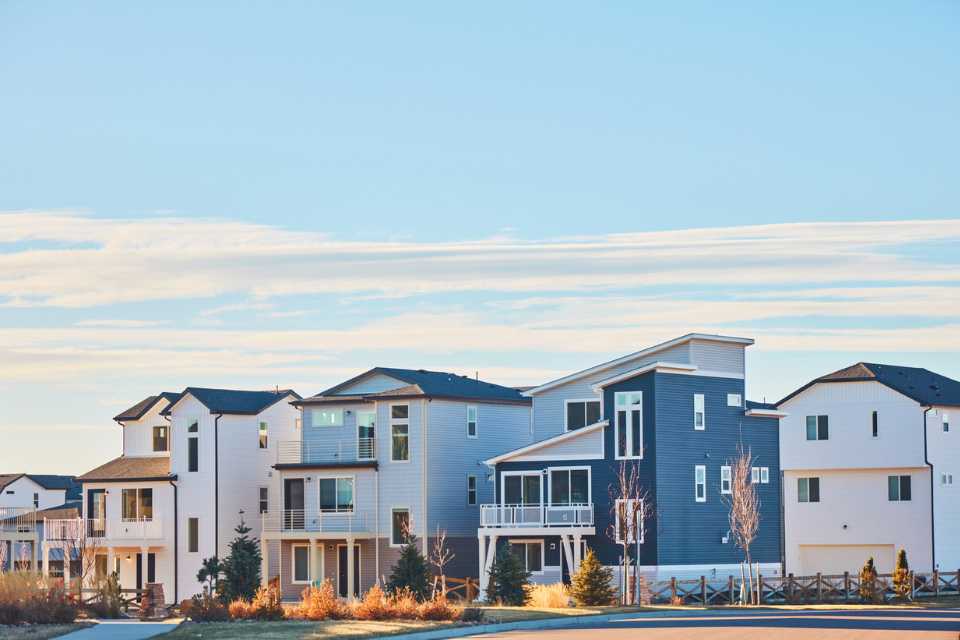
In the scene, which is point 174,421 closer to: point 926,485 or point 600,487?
point 600,487

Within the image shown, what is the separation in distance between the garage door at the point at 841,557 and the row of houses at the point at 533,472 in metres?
0.09

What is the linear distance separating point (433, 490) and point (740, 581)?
13345 mm

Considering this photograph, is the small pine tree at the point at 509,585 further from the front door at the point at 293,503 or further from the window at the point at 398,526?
the front door at the point at 293,503

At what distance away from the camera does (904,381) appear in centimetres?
7556

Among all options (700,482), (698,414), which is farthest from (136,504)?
(698,414)

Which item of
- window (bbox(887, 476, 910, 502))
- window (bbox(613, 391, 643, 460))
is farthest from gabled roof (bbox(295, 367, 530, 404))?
window (bbox(887, 476, 910, 502))

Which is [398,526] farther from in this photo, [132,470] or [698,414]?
[132,470]

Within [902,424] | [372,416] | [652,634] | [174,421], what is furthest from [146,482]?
[652,634]

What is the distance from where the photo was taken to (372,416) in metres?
70.3

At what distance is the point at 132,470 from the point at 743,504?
1197 inches

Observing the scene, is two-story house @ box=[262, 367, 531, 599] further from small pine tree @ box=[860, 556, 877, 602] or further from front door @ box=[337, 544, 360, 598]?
small pine tree @ box=[860, 556, 877, 602]

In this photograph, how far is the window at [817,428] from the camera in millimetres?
76062

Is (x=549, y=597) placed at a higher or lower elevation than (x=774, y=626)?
lower

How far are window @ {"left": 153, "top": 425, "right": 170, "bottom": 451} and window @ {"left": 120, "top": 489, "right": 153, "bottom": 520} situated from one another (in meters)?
3.15
